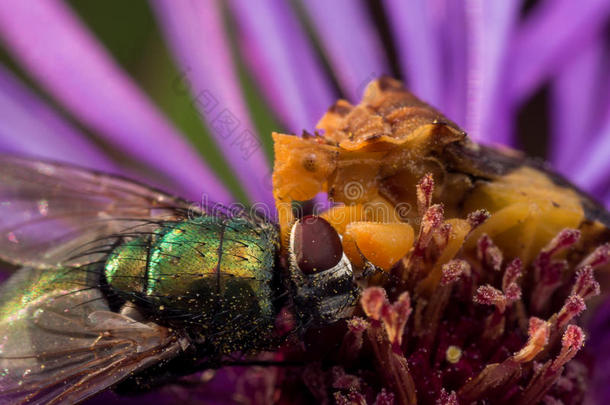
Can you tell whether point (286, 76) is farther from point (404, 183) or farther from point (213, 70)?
point (404, 183)

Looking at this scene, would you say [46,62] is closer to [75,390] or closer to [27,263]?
[27,263]

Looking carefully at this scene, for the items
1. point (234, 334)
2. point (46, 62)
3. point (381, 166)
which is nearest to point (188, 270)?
point (234, 334)

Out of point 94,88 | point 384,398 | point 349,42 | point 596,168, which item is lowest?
point 384,398

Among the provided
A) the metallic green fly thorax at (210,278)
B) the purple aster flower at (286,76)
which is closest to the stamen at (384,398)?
the metallic green fly thorax at (210,278)

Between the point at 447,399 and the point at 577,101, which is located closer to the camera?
the point at 447,399

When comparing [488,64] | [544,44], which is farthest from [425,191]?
[544,44]

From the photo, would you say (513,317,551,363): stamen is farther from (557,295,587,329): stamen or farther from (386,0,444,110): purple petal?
(386,0,444,110): purple petal
